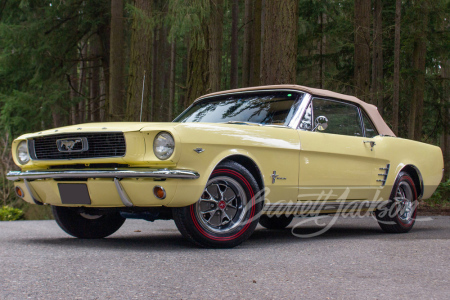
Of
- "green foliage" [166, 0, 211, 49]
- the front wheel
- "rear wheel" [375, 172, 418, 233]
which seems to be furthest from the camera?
"green foliage" [166, 0, 211, 49]

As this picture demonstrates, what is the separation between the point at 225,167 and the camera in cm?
486

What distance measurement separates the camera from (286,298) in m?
3.01

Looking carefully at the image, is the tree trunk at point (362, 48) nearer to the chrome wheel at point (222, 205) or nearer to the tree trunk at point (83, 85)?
the tree trunk at point (83, 85)

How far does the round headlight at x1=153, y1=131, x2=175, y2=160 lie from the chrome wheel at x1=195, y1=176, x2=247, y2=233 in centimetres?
50

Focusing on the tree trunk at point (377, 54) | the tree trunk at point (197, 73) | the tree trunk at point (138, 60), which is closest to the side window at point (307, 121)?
the tree trunk at point (197, 73)

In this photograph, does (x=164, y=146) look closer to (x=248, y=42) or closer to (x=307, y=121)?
(x=307, y=121)

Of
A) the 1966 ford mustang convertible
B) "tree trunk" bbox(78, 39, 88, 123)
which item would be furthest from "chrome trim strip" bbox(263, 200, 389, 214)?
"tree trunk" bbox(78, 39, 88, 123)

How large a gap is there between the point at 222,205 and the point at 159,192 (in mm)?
671

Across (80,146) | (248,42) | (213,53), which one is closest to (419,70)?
Result: (213,53)

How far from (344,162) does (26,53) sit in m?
15.1

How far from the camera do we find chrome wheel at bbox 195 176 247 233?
4.86 meters

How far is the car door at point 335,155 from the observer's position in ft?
18.8

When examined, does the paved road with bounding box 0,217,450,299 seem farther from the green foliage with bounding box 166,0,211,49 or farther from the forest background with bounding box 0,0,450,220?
the forest background with bounding box 0,0,450,220

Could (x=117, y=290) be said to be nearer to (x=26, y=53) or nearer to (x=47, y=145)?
(x=47, y=145)
